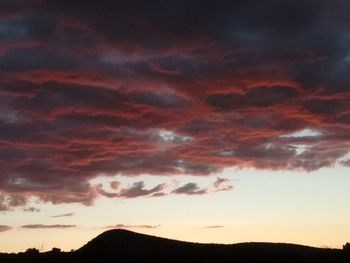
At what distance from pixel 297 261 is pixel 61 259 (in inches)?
644

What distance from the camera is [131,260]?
41969 millimetres

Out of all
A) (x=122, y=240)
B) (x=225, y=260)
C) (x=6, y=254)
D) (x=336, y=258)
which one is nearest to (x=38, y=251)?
(x=6, y=254)

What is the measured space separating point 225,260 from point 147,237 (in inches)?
273

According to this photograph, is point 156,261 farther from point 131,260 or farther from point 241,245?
point 241,245

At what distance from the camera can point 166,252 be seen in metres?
43.6

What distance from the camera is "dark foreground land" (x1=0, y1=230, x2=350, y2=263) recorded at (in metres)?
42.6

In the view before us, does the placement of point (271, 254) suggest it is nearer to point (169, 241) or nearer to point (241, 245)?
point (241, 245)

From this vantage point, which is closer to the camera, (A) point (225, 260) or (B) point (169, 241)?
(A) point (225, 260)

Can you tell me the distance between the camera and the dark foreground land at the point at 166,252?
42.6 m

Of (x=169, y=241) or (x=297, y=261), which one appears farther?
(x=169, y=241)

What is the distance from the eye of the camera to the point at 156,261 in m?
42.1

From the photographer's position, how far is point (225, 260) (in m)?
42.5

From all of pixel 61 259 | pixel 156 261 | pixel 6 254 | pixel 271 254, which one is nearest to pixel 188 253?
pixel 156 261

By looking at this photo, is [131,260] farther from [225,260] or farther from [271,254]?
[271,254]
